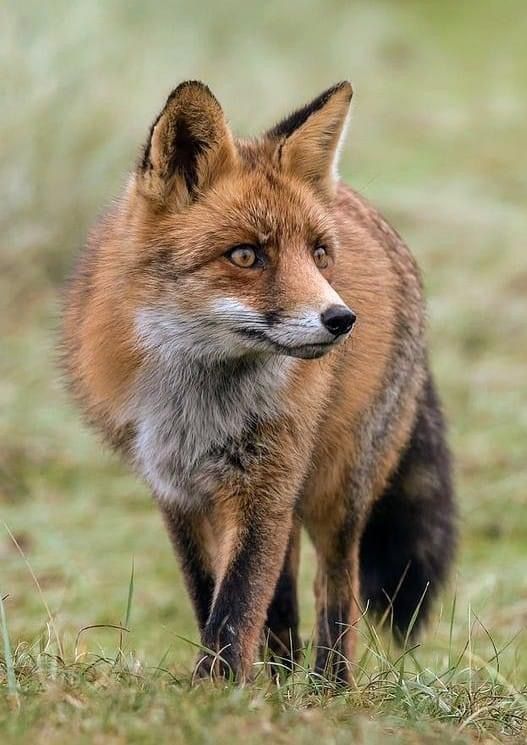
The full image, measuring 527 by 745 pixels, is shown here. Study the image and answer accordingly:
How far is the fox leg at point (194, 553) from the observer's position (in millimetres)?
5105

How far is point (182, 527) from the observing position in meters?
5.12

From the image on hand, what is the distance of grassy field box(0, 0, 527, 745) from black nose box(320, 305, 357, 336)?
3.76 feet

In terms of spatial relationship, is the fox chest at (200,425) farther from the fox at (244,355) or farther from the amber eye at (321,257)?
the amber eye at (321,257)

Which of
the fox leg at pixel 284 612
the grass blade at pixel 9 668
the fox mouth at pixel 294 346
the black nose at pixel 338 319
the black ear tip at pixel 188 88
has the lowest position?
the fox leg at pixel 284 612

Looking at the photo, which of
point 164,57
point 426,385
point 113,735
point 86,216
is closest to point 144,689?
point 113,735

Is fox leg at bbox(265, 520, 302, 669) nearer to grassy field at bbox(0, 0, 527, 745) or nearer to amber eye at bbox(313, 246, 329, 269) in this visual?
grassy field at bbox(0, 0, 527, 745)

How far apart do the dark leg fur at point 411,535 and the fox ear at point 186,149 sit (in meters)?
2.02

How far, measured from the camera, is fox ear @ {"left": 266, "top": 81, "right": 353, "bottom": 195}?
193 inches

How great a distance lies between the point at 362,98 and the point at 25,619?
16.5 meters

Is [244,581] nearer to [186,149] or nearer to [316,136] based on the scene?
[186,149]

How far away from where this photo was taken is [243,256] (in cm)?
448

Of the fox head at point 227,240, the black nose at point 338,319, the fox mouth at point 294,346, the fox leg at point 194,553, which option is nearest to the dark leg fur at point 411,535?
the fox leg at point 194,553

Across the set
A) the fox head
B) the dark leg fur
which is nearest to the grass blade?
the fox head

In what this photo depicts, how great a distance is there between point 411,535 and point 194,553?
144cm
